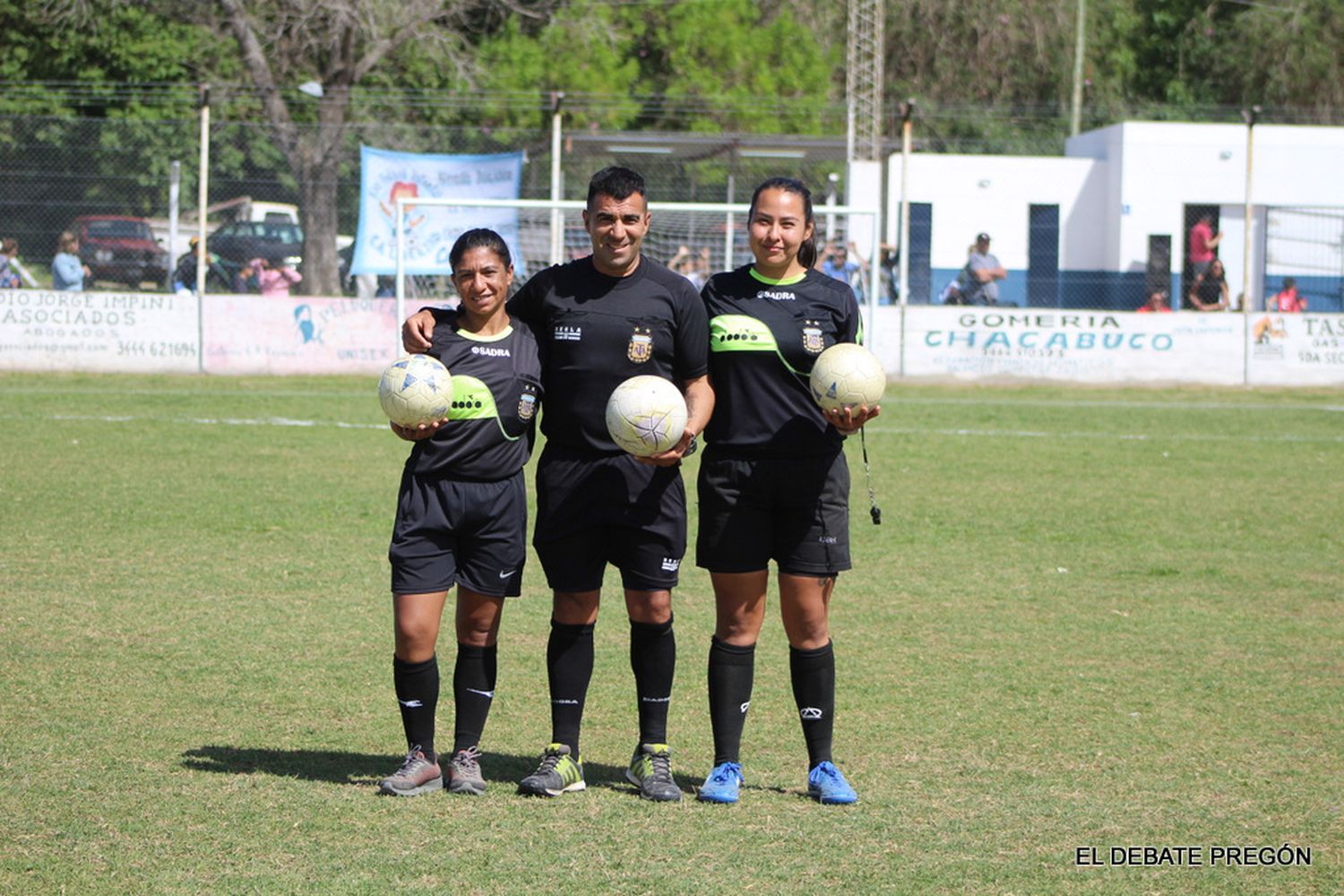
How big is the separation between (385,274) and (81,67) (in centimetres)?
1880

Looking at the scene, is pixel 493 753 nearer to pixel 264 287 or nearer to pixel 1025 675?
pixel 1025 675

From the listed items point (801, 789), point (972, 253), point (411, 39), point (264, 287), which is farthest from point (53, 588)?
point (411, 39)

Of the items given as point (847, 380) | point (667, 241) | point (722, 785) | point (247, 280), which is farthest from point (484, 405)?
point (667, 241)

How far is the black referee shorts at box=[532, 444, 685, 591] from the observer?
16.8 feet

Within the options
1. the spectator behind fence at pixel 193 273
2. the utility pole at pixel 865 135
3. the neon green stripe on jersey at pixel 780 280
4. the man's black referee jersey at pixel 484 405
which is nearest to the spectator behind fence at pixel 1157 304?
the utility pole at pixel 865 135

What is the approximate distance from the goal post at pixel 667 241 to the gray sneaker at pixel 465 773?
1661cm

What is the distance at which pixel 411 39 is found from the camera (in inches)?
1302

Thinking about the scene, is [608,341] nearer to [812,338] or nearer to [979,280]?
[812,338]

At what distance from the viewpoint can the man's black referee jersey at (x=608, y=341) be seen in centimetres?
512

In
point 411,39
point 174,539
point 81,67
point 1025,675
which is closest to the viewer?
point 1025,675

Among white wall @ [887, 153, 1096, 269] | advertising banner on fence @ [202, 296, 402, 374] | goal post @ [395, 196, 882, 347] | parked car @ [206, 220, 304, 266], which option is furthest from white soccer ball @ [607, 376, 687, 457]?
white wall @ [887, 153, 1096, 269]

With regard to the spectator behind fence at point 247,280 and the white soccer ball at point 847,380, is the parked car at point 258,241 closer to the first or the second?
the spectator behind fence at point 247,280

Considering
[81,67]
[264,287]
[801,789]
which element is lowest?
A: [801,789]

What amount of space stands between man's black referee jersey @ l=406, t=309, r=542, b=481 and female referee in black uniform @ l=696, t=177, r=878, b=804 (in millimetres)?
633
